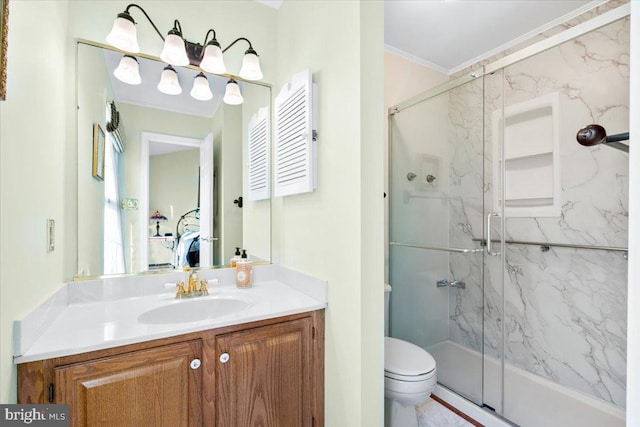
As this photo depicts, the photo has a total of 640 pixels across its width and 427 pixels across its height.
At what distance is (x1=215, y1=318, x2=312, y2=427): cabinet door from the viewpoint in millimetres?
1149

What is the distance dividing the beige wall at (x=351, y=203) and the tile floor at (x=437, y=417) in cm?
74

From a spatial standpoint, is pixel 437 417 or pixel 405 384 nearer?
pixel 405 384

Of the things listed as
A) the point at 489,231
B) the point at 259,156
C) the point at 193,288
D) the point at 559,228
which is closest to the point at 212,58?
the point at 259,156

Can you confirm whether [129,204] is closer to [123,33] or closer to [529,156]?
[123,33]

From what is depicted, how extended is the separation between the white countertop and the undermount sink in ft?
0.06

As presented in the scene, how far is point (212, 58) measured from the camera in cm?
154

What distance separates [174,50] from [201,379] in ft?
4.97

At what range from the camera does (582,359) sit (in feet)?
6.36

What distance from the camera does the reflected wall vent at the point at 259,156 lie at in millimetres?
1851

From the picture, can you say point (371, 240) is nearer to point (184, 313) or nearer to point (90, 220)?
point (184, 313)

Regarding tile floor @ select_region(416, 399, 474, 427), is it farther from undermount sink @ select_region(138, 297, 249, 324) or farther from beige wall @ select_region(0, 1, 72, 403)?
beige wall @ select_region(0, 1, 72, 403)

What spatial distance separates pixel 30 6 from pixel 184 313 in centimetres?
127

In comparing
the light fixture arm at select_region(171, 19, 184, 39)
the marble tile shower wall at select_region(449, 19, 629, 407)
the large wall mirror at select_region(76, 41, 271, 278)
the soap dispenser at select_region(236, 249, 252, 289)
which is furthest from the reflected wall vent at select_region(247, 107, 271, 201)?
the marble tile shower wall at select_region(449, 19, 629, 407)

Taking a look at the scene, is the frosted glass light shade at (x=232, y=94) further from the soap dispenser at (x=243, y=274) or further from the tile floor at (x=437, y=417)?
the tile floor at (x=437, y=417)
